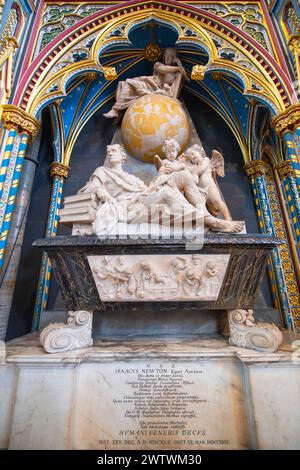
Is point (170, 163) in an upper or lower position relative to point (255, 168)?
lower

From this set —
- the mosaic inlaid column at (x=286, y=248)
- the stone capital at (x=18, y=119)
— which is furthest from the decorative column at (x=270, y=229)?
the stone capital at (x=18, y=119)

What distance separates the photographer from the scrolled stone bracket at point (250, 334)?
262cm

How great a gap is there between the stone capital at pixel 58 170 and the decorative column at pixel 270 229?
401 cm

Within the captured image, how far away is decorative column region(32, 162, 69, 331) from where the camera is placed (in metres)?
4.55

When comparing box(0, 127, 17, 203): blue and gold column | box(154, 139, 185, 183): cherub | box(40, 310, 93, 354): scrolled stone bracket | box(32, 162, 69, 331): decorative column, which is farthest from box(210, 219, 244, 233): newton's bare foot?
box(32, 162, 69, 331): decorative column

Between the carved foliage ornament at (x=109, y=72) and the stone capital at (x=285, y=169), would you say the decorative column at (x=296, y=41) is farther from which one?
the carved foliage ornament at (x=109, y=72)

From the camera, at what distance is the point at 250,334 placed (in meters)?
2.75

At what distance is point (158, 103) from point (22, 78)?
2.30 metres

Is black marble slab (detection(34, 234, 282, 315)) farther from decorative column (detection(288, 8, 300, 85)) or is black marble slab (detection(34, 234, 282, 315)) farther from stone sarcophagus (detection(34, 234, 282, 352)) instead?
decorative column (detection(288, 8, 300, 85))

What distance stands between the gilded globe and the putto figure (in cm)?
46

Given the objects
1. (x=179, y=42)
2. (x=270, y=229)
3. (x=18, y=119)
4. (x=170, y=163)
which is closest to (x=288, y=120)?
(x=170, y=163)

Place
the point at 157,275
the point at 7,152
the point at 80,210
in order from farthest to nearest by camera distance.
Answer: the point at 7,152
the point at 80,210
the point at 157,275

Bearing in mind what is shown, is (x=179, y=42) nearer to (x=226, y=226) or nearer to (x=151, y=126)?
(x=151, y=126)

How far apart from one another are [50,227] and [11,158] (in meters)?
1.72
